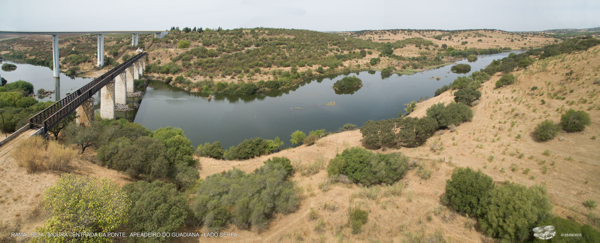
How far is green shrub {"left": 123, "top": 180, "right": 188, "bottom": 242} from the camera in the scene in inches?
421

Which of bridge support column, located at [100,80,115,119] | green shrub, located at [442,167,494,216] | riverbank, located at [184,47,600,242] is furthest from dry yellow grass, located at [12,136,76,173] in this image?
green shrub, located at [442,167,494,216]

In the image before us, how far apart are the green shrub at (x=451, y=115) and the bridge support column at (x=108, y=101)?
125ft

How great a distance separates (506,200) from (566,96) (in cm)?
2039

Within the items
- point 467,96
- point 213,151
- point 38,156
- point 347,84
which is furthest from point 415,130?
point 347,84

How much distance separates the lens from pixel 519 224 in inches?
414

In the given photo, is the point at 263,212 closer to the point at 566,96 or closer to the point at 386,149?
the point at 386,149

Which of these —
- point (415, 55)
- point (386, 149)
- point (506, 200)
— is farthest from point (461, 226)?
point (415, 55)

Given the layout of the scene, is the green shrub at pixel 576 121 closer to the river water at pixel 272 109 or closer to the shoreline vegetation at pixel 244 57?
the river water at pixel 272 109

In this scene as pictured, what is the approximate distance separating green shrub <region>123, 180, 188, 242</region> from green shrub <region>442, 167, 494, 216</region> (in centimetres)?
1354

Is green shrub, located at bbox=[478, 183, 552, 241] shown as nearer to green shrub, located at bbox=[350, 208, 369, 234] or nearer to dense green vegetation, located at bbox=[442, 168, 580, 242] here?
dense green vegetation, located at bbox=[442, 168, 580, 242]

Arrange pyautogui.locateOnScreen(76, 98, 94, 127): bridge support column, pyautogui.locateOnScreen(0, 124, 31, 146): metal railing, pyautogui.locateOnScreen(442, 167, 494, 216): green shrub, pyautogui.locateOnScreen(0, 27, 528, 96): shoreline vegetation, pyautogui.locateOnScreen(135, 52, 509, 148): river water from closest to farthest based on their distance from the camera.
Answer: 1. pyautogui.locateOnScreen(442, 167, 494, 216): green shrub
2. pyautogui.locateOnScreen(0, 124, 31, 146): metal railing
3. pyautogui.locateOnScreen(76, 98, 94, 127): bridge support column
4. pyautogui.locateOnScreen(135, 52, 509, 148): river water
5. pyautogui.locateOnScreen(0, 27, 528, 96): shoreline vegetation

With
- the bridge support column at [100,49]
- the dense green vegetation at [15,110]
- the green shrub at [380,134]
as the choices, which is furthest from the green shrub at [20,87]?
the green shrub at [380,134]

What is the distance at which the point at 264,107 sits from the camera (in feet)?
137

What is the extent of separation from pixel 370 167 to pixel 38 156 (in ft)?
62.8
